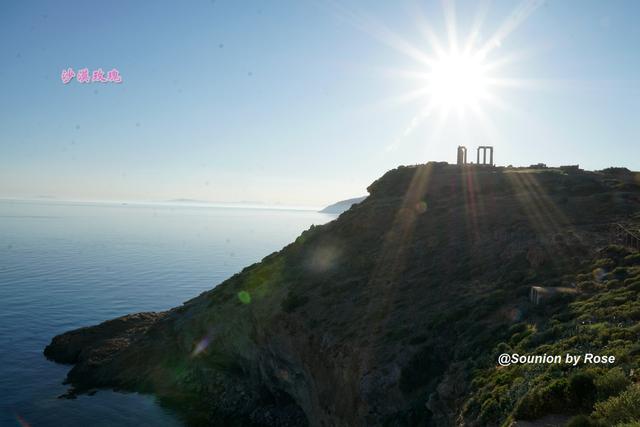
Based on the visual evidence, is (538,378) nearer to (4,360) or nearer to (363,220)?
(363,220)

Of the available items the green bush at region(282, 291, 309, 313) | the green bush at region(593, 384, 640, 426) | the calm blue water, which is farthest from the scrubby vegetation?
the calm blue water

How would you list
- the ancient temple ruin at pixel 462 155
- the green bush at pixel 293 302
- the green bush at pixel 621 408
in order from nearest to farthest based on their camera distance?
the green bush at pixel 621 408 → the green bush at pixel 293 302 → the ancient temple ruin at pixel 462 155

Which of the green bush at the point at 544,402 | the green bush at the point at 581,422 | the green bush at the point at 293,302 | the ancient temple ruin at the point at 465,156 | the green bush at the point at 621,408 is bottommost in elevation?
the green bush at the point at 293,302

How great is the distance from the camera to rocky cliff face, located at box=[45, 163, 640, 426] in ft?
90.5

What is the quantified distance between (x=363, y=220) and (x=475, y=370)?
37.2m

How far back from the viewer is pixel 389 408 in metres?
26.7

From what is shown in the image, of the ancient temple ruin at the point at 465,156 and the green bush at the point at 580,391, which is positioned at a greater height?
the ancient temple ruin at the point at 465,156

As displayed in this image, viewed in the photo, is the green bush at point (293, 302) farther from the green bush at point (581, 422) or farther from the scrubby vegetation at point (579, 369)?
the green bush at point (581, 422)

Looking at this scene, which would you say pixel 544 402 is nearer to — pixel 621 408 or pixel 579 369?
pixel 579 369

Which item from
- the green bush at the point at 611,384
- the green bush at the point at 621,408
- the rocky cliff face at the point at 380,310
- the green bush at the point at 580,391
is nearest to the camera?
the green bush at the point at 621,408

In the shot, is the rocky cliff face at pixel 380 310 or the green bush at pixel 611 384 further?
the rocky cliff face at pixel 380 310

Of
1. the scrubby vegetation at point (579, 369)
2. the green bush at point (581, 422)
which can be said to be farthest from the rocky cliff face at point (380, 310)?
the green bush at point (581, 422)

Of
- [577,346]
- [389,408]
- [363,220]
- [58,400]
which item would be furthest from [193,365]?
[577,346]

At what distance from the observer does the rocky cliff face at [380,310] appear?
27.6 metres
